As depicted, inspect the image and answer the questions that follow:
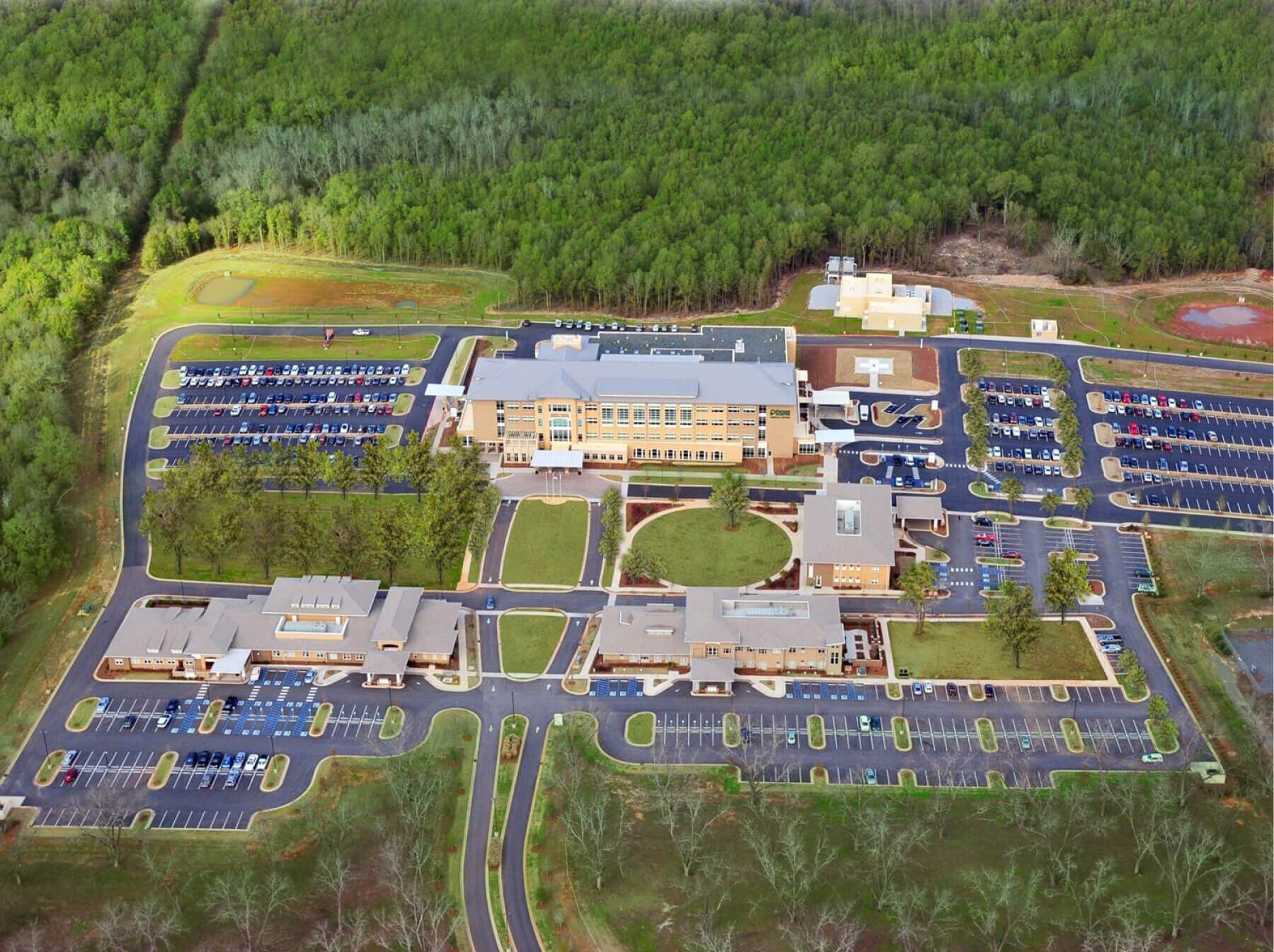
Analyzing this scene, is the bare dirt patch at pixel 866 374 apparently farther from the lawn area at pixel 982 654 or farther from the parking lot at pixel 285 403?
the parking lot at pixel 285 403

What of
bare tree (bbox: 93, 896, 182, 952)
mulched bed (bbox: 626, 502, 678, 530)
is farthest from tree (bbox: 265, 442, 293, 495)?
bare tree (bbox: 93, 896, 182, 952)

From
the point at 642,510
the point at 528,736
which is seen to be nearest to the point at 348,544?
the point at 528,736

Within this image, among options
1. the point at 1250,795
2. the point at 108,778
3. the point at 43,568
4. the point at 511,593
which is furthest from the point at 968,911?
the point at 43,568

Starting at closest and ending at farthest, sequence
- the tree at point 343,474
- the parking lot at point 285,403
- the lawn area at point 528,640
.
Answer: the lawn area at point 528,640, the tree at point 343,474, the parking lot at point 285,403

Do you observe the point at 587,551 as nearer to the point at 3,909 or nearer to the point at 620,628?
the point at 620,628

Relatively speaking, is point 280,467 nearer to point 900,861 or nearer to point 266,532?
point 266,532

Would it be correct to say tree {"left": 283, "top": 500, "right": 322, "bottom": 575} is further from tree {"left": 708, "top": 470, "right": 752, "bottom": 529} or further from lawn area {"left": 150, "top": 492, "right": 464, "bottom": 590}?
tree {"left": 708, "top": 470, "right": 752, "bottom": 529}

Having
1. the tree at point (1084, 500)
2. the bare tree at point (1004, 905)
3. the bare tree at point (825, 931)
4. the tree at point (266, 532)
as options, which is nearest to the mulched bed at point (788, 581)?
the tree at point (1084, 500)
